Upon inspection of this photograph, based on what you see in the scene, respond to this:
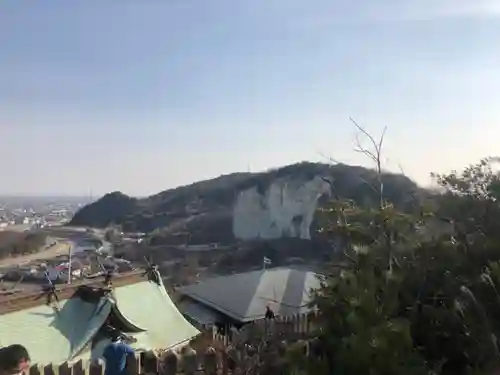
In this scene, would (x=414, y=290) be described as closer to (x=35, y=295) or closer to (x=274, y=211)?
(x=35, y=295)

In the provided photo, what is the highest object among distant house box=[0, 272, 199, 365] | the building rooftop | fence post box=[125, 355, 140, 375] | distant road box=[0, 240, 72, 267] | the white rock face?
the white rock face

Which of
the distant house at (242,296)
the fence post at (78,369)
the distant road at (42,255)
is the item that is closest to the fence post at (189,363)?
the fence post at (78,369)

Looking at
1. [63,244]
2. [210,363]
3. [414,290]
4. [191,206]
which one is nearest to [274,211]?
[191,206]

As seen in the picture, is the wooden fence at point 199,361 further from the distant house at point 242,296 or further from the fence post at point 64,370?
the distant house at point 242,296

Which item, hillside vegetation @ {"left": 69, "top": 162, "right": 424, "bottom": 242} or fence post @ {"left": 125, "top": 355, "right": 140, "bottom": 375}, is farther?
hillside vegetation @ {"left": 69, "top": 162, "right": 424, "bottom": 242}

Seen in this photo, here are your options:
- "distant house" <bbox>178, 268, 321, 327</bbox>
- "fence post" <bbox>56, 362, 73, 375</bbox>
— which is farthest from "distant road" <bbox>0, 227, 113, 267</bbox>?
"fence post" <bbox>56, 362, 73, 375</bbox>

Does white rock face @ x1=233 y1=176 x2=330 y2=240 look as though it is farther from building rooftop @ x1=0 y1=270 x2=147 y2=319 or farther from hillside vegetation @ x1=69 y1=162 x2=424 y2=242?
building rooftop @ x1=0 y1=270 x2=147 y2=319
